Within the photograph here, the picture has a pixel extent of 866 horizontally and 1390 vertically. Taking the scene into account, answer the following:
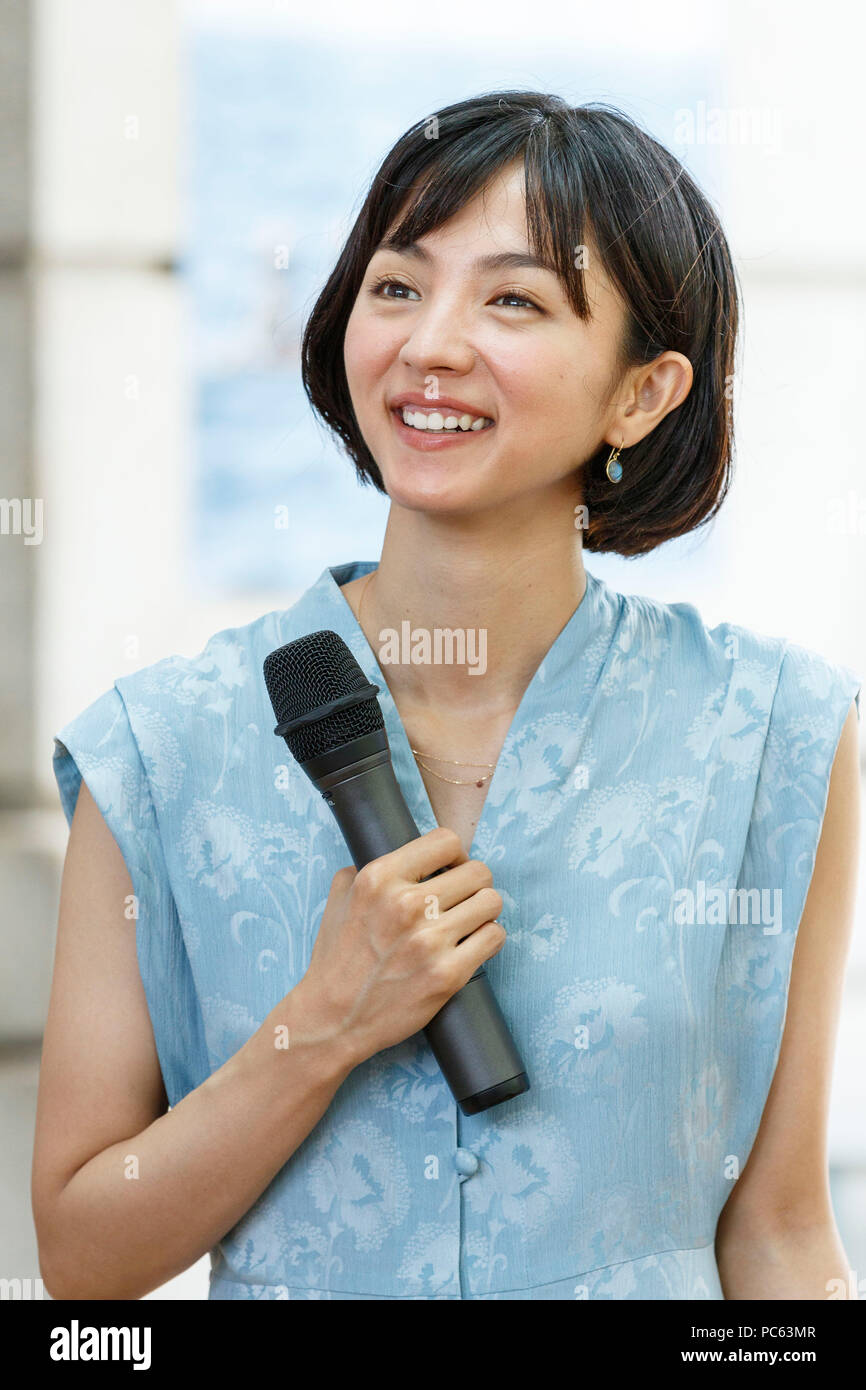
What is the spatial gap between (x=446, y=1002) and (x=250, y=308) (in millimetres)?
1130

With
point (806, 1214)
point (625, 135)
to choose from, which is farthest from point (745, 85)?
point (806, 1214)

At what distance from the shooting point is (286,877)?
91cm

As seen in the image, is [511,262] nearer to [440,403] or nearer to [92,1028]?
[440,403]

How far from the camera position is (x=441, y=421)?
87 cm

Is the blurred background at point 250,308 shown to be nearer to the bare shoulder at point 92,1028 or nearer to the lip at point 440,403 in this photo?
the bare shoulder at point 92,1028

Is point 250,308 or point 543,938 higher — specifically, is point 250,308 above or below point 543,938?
above

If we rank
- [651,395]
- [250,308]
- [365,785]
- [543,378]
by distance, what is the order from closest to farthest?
[365,785] → [543,378] → [651,395] → [250,308]

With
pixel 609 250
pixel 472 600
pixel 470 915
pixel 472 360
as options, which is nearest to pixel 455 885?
pixel 470 915

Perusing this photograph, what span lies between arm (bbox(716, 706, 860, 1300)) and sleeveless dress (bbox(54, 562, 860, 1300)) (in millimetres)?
30

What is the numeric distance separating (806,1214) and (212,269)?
1274mm

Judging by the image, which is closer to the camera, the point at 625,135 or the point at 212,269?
the point at 625,135

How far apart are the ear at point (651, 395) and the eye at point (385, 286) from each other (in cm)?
19

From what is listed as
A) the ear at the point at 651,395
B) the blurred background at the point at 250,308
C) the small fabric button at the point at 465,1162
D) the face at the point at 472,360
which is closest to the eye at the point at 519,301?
the face at the point at 472,360

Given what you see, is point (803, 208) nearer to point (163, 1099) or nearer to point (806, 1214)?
point (806, 1214)
